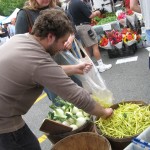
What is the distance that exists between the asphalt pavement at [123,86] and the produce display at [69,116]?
3.08 feet

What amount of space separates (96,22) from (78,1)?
2362mm

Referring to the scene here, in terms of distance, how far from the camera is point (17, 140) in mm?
2621

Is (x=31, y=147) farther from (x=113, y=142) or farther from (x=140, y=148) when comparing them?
(x=140, y=148)

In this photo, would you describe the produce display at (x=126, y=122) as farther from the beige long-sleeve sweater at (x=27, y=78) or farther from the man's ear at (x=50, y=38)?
the man's ear at (x=50, y=38)

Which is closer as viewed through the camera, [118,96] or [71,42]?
[71,42]

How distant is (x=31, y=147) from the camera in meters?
2.72

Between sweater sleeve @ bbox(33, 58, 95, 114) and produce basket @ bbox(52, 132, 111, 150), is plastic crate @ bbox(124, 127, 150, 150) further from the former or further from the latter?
produce basket @ bbox(52, 132, 111, 150)

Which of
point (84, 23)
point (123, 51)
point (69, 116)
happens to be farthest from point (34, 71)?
point (123, 51)

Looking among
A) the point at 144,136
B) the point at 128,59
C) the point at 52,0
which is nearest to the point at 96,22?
the point at 128,59

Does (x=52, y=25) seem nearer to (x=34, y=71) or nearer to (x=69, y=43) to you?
(x=34, y=71)

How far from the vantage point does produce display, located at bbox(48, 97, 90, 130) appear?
11.1 feet

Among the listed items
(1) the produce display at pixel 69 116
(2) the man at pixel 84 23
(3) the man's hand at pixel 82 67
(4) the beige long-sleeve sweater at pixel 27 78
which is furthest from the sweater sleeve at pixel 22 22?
(2) the man at pixel 84 23

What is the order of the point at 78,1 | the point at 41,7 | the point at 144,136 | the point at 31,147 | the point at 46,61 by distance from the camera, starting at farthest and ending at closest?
the point at 78,1 → the point at 41,7 → the point at 31,147 → the point at 144,136 → the point at 46,61

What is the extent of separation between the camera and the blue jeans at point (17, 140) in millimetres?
2586
